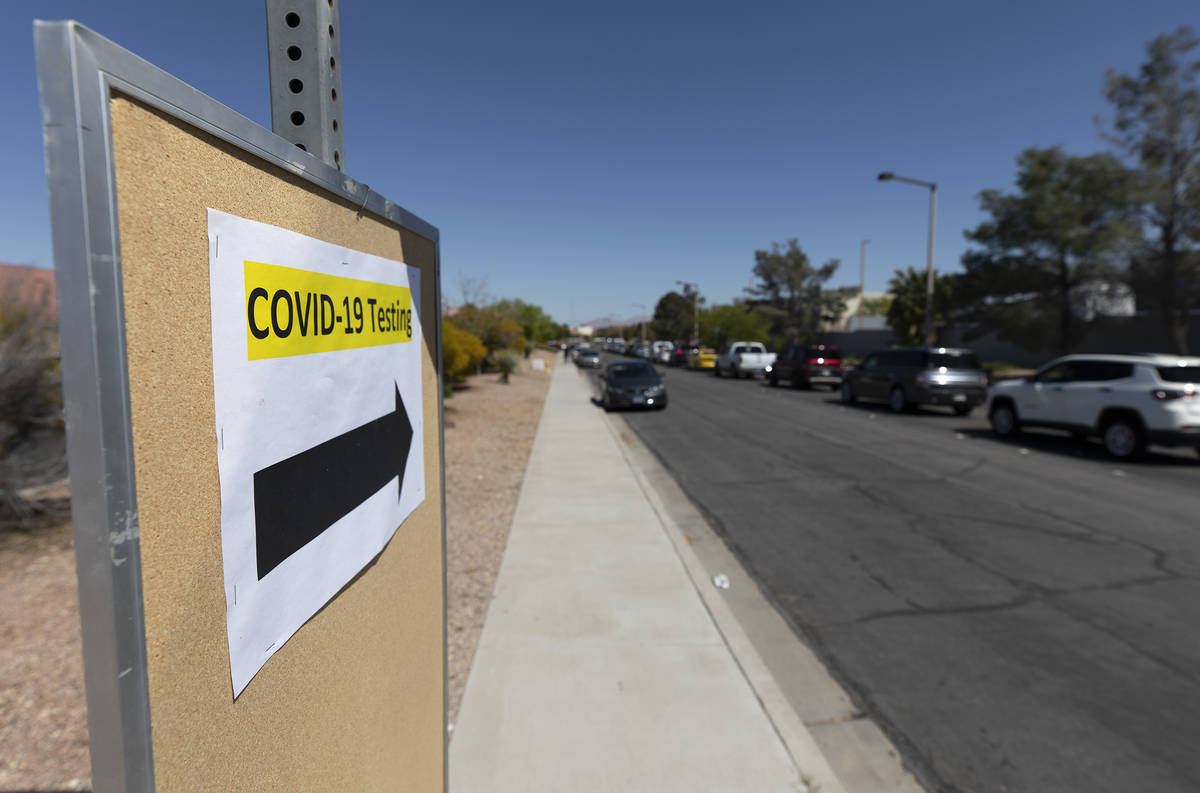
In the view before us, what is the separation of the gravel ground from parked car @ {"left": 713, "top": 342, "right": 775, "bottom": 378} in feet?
77.0

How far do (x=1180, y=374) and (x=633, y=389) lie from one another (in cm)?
1128

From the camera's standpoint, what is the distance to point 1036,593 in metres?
4.89

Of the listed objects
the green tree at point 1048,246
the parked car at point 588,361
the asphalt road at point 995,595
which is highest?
the green tree at point 1048,246

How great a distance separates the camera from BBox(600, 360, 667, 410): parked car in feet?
58.3

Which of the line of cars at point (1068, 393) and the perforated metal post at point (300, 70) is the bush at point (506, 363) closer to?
the line of cars at point (1068, 393)

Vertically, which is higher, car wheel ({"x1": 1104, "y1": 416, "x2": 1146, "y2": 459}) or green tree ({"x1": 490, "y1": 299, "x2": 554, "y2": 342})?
green tree ({"x1": 490, "y1": 299, "x2": 554, "y2": 342})

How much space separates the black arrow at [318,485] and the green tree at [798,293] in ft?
227

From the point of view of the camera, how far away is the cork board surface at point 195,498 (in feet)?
2.85

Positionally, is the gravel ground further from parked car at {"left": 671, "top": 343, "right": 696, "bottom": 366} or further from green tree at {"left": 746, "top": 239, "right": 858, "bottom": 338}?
green tree at {"left": 746, "top": 239, "right": 858, "bottom": 338}

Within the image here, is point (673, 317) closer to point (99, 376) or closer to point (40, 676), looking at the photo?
point (40, 676)

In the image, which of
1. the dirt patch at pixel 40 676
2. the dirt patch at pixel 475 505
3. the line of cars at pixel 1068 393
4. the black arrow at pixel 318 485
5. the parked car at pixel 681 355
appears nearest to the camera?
the black arrow at pixel 318 485

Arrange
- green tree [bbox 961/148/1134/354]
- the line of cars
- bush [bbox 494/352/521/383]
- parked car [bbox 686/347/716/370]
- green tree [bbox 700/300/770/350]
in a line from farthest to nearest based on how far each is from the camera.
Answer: green tree [bbox 700/300/770/350] < parked car [bbox 686/347/716/370] < bush [bbox 494/352/521/383] < green tree [bbox 961/148/1134/354] < the line of cars

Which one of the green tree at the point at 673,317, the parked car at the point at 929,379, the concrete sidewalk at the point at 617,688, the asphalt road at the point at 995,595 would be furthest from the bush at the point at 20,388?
the green tree at the point at 673,317

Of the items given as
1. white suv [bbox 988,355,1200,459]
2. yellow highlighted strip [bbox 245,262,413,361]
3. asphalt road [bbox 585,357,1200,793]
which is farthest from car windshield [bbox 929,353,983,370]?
yellow highlighted strip [bbox 245,262,413,361]
